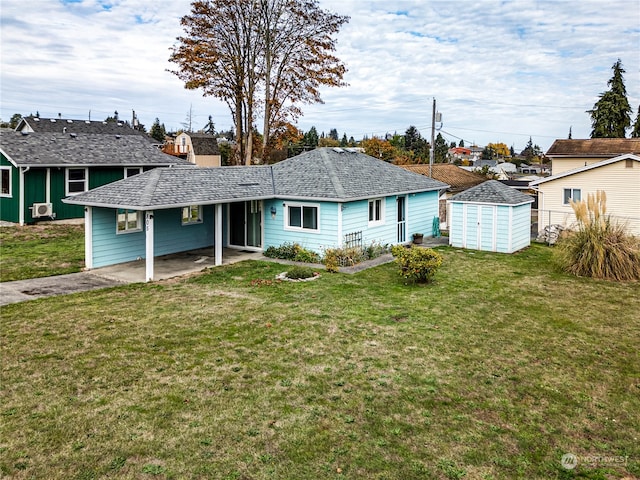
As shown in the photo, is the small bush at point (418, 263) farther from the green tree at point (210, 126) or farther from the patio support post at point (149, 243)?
the green tree at point (210, 126)

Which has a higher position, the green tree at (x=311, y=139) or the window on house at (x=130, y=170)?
the green tree at (x=311, y=139)

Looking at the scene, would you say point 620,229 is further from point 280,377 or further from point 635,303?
point 280,377

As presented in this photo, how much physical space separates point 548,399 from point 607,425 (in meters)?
0.82

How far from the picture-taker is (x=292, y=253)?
17.0m

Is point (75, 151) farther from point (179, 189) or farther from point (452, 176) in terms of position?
point (452, 176)

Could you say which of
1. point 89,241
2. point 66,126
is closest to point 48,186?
point 89,241

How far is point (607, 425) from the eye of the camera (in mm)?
6184

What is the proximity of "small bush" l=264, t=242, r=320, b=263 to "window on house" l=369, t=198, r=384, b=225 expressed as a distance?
2716mm

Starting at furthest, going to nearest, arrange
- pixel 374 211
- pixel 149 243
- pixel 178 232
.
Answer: pixel 374 211 < pixel 178 232 < pixel 149 243

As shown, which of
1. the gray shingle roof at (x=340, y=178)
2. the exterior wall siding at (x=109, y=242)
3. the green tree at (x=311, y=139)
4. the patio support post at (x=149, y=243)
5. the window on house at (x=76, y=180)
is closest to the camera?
the patio support post at (x=149, y=243)

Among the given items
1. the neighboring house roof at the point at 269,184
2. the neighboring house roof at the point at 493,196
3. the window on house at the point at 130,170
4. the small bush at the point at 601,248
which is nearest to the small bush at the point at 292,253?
the neighboring house roof at the point at 269,184

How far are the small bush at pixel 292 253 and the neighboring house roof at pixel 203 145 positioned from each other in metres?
44.3

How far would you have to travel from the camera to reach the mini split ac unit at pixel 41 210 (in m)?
21.0

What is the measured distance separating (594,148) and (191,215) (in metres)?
30.0
